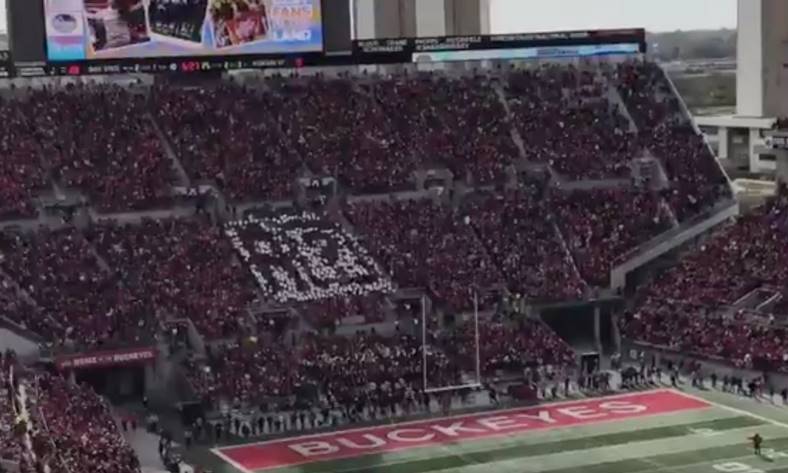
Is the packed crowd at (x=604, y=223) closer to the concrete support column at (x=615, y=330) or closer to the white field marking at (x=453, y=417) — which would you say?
the concrete support column at (x=615, y=330)

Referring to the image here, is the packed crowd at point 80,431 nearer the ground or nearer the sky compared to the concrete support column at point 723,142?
nearer the ground

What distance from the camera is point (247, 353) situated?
33719 millimetres

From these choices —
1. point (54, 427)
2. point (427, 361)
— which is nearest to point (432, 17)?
point (427, 361)

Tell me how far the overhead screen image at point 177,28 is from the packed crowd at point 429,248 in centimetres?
623

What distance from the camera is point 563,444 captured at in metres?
28.5

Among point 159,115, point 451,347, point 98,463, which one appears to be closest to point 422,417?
point 451,347

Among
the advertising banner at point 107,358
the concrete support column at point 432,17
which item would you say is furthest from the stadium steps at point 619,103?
the advertising banner at point 107,358

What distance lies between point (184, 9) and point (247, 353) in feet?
42.0

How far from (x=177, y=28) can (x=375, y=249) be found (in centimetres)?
946

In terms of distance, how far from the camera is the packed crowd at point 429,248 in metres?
37.9

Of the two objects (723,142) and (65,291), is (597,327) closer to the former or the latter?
(65,291)

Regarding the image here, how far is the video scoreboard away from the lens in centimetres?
4000

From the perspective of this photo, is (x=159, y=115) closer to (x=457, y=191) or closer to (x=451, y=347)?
(x=457, y=191)

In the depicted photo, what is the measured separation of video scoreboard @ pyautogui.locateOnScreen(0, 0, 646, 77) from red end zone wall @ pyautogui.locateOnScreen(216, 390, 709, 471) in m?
15.7
